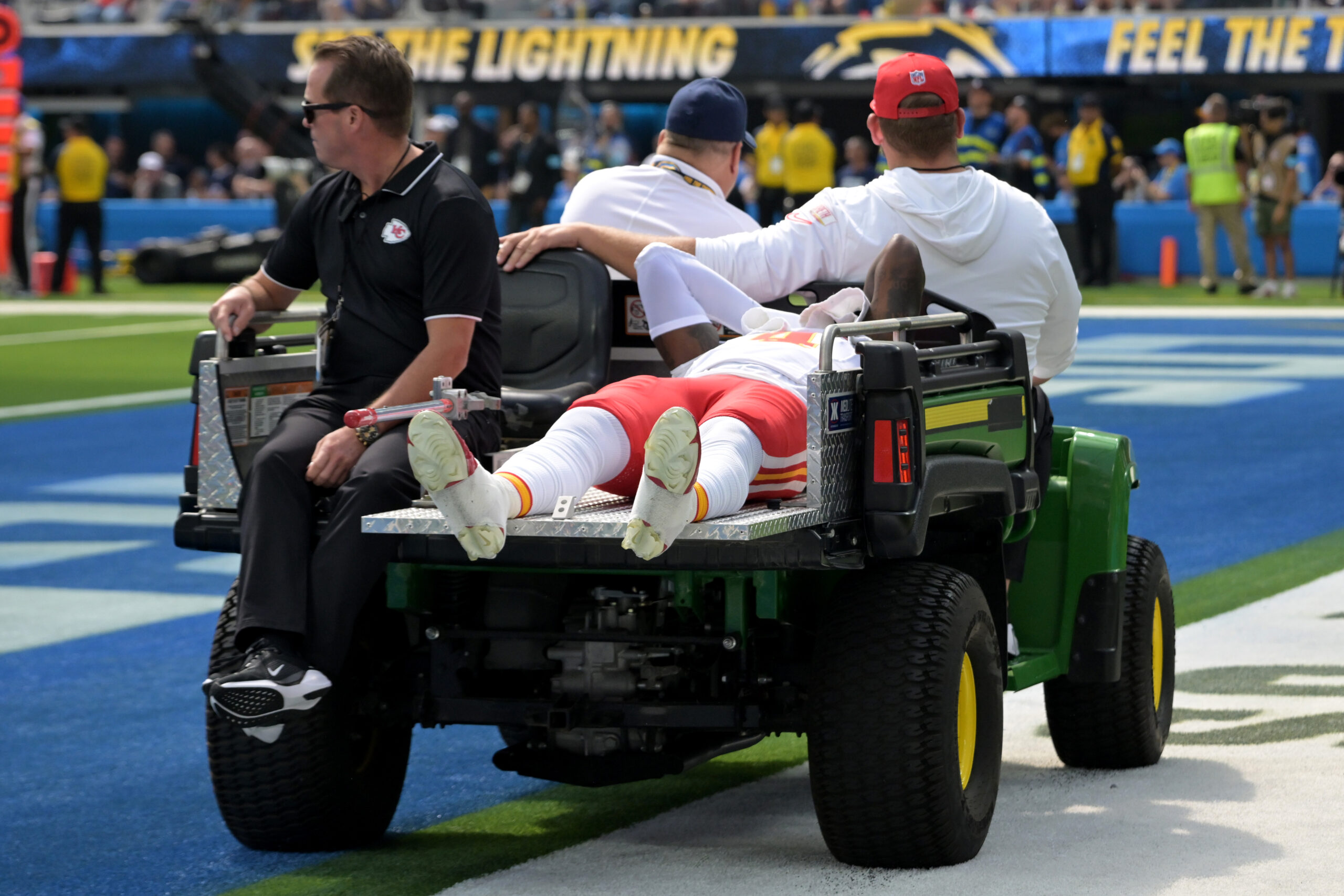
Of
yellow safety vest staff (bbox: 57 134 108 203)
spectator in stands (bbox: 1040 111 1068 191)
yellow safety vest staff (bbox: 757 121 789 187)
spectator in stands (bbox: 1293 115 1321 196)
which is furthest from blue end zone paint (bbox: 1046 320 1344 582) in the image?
yellow safety vest staff (bbox: 57 134 108 203)

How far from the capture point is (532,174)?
29.9m

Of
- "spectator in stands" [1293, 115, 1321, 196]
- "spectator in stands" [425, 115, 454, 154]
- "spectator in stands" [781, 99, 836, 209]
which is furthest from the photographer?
"spectator in stands" [425, 115, 454, 154]

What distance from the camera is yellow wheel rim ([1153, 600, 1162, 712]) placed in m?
5.72

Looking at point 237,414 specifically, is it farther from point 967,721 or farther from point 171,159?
point 171,159

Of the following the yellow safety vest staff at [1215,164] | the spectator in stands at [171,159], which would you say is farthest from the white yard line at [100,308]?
the yellow safety vest staff at [1215,164]

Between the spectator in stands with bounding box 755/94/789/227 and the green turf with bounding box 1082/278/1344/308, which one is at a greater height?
the spectator in stands with bounding box 755/94/789/227

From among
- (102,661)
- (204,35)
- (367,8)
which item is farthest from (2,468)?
(367,8)

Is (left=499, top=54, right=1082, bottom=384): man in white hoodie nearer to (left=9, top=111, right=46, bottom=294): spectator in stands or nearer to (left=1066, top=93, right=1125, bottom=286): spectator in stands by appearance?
(left=1066, top=93, right=1125, bottom=286): spectator in stands

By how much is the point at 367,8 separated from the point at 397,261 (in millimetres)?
35774

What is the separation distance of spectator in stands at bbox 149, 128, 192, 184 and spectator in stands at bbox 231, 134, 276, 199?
2.08 metres

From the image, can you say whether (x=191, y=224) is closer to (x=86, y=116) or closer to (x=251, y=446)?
(x=86, y=116)

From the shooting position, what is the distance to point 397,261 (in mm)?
4996

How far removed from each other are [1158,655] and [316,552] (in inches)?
96.1

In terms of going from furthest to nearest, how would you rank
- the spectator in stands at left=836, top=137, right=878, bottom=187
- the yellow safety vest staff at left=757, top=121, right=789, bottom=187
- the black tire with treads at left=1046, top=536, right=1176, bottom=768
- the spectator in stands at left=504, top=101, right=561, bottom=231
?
the spectator in stands at left=504, top=101, right=561, bottom=231 → the spectator in stands at left=836, top=137, right=878, bottom=187 → the yellow safety vest staff at left=757, top=121, right=789, bottom=187 → the black tire with treads at left=1046, top=536, right=1176, bottom=768
